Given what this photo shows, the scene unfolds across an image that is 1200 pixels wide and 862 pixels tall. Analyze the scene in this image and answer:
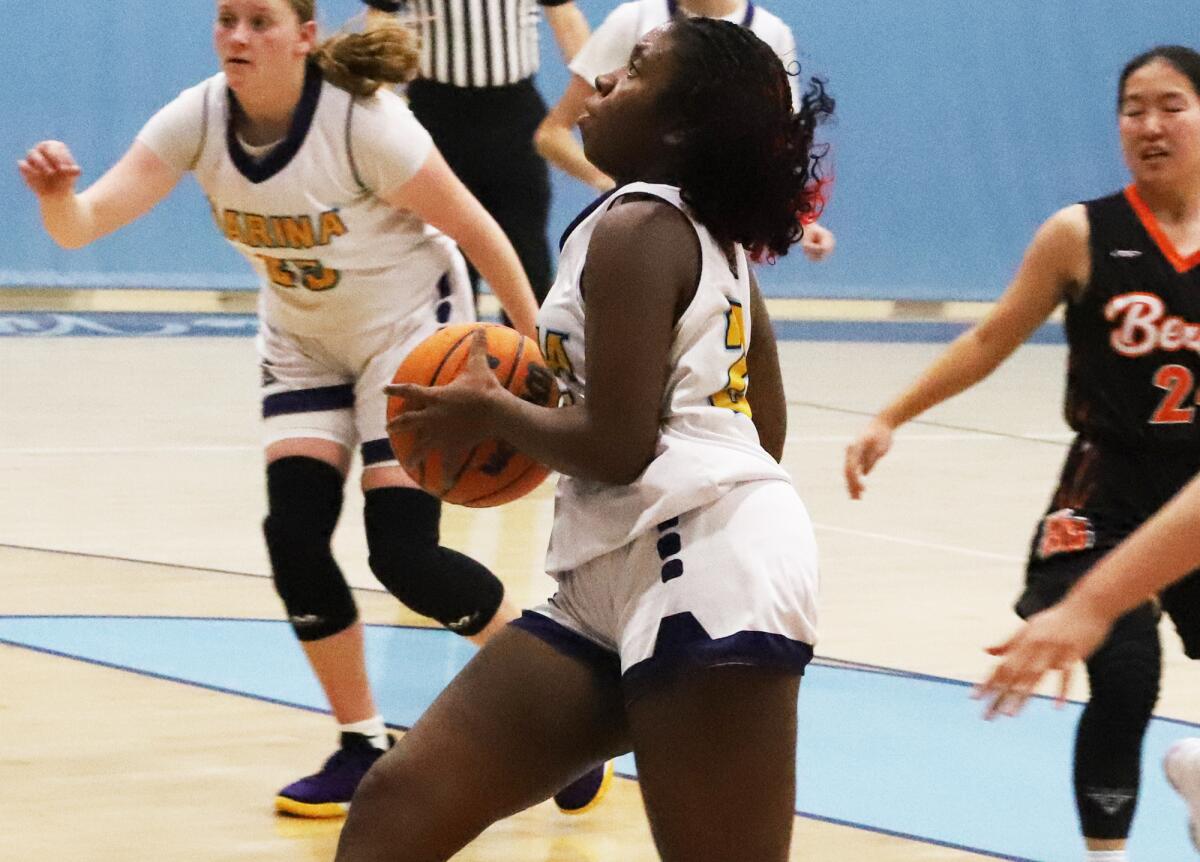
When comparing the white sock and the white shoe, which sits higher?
the white shoe

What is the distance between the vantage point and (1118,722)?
137 inches

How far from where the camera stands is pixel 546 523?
706 centimetres

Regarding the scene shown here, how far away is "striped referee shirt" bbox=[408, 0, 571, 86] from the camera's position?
7.03 m

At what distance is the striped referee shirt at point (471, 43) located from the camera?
7.03m

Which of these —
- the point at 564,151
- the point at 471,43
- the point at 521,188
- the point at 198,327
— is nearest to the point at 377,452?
the point at 564,151

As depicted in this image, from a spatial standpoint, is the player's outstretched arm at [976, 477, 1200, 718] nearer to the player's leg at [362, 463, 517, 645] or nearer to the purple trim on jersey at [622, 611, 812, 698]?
the purple trim on jersey at [622, 611, 812, 698]

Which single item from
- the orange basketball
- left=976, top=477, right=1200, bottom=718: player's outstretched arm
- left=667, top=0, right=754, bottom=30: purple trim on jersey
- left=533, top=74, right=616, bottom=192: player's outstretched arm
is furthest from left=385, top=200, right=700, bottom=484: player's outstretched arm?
left=533, top=74, right=616, bottom=192: player's outstretched arm

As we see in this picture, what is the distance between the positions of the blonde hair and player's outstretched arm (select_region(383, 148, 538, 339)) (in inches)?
7.1

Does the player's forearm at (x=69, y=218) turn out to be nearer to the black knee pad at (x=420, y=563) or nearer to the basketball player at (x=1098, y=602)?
the black knee pad at (x=420, y=563)

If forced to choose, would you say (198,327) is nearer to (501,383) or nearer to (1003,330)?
(1003,330)

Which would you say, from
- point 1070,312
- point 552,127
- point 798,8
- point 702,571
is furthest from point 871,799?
point 798,8

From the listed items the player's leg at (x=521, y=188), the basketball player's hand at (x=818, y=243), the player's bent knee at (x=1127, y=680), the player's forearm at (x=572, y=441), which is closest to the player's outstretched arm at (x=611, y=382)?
the player's forearm at (x=572, y=441)

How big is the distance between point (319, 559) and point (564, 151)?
243 cm

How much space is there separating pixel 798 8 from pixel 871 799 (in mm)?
9889
